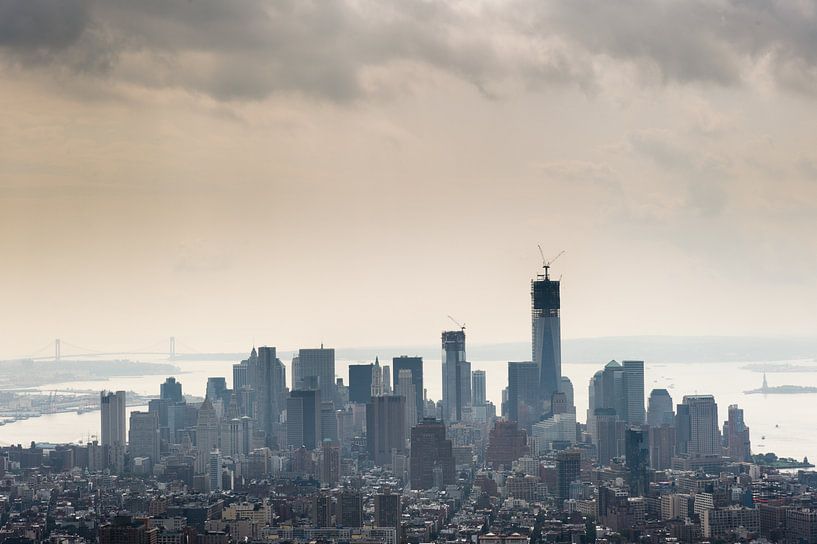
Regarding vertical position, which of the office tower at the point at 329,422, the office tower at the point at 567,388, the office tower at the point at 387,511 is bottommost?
the office tower at the point at 387,511

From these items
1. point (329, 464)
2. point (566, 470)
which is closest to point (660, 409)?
point (566, 470)

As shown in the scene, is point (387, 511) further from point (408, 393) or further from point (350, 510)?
point (408, 393)

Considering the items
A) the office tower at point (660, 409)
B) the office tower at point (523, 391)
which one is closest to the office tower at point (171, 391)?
the office tower at point (523, 391)

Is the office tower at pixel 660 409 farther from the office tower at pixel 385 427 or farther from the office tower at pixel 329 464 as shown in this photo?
the office tower at pixel 329 464

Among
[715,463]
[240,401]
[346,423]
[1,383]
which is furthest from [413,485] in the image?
[1,383]

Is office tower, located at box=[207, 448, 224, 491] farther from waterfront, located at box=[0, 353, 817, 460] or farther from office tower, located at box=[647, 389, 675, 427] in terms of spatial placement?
office tower, located at box=[647, 389, 675, 427]

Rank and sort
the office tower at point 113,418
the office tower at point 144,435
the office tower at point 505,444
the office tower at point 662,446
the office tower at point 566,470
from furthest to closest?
the office tower at point 113,418 → the office tower at point 144,435 → the office tower at point 505,444 → the office tower at point 662,446 → the office tower at point 566,470
